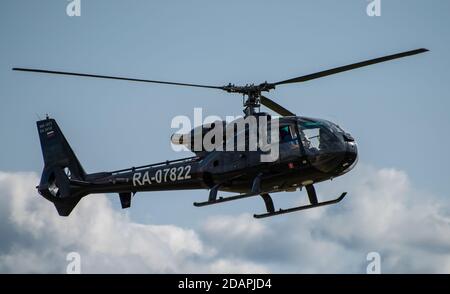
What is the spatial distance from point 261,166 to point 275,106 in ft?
10.3

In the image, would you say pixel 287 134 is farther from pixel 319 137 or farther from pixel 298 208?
pixel 298 208

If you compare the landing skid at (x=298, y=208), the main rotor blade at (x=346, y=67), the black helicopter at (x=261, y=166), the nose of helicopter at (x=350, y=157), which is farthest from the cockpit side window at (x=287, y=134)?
the landing skid at (x=298, y=208)

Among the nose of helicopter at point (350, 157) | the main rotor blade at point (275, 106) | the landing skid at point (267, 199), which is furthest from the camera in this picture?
the main rotor blade at point (275, 106)

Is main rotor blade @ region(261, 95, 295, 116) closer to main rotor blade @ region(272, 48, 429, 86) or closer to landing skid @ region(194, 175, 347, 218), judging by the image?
main rotor blade @ region(272, 48, 429, 86)

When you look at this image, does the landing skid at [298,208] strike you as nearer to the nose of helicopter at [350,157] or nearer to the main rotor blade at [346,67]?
the nose of helicopter at [350,157]

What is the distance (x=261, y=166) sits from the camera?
34906 mm

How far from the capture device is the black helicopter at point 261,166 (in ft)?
112

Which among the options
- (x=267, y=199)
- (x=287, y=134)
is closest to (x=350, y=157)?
(x=287, y=134)

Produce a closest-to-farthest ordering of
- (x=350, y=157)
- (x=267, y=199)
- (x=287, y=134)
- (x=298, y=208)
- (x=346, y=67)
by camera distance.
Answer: (x=346, y=67) < (x=350, y=157) < (x=287, y=134) < (x=298, y=208) < (x=267, y=199)

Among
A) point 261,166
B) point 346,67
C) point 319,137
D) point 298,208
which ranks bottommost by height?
point 298,208

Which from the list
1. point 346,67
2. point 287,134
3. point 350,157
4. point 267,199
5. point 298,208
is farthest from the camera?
point 267,199

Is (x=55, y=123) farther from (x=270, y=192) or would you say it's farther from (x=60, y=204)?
(x=270, y=192)
